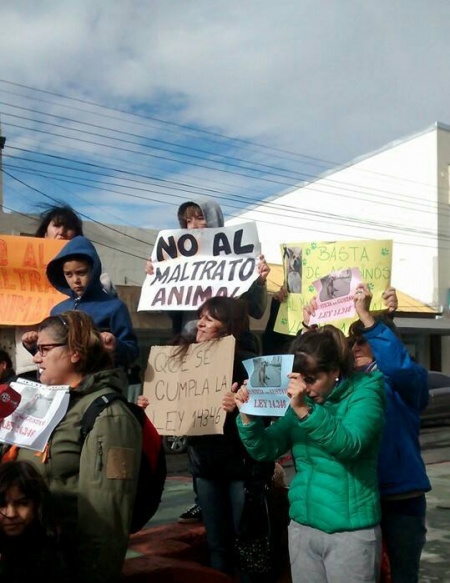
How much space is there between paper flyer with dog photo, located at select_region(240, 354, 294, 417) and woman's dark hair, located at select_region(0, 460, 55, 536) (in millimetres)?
963

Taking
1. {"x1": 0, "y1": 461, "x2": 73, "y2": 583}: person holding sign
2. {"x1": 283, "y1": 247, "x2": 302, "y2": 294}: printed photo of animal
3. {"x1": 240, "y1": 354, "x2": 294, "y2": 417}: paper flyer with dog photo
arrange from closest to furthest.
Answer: {"x1": 0, "y1": 461, "x2": 73, "y2": 583}: person holding sign < {"x1": 240, "y1": 354, "x2": 294, "y2": 417}: paper flyer with dog photo < {"x1": 283, "y1": 247, "x2": 302, "y2": 294}: printed photo of animal

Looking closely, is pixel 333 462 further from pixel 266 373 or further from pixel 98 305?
pixel 98 305

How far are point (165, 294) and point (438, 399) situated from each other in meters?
14.3

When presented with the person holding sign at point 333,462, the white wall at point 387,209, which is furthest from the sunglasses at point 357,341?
the white wall at point 387,209

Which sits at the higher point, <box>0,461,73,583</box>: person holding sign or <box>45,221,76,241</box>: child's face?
<box>45,221,76,241</box>: child's face

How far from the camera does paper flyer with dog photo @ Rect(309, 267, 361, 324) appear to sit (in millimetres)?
3804

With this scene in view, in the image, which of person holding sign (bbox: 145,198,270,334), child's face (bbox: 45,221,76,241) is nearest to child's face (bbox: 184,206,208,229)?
person holding sign (bbox: 145,198,270,334)

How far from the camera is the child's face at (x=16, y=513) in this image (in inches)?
100

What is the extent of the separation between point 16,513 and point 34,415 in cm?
40

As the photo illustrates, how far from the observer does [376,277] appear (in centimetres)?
407

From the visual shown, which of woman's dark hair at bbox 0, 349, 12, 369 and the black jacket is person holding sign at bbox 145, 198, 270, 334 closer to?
the black jacket

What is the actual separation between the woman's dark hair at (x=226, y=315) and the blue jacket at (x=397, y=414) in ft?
2.68

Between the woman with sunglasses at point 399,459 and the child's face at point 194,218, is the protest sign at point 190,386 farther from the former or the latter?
the child's face at point 194,218

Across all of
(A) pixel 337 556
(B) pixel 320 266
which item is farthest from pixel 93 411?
(B) pixel 320 266
